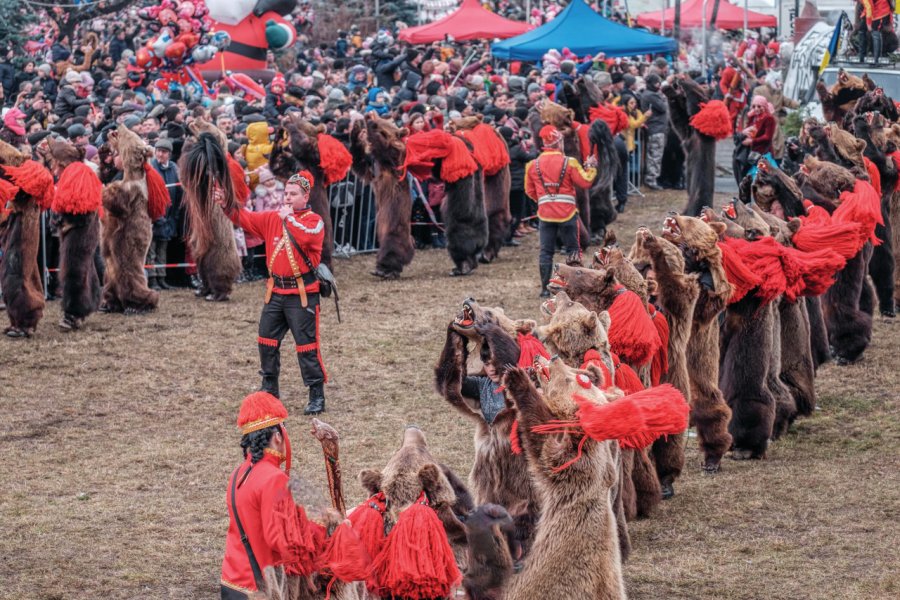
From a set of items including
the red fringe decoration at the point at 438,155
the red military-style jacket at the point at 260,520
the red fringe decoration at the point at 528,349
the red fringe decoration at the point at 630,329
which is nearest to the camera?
the red military-style jacket at the point at 260,520

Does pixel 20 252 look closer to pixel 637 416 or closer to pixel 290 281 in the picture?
pixel 290 281

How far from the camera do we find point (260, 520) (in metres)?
5.30

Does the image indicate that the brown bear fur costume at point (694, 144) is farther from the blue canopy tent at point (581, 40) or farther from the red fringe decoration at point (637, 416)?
the red fringe decoration at point (637, 416)

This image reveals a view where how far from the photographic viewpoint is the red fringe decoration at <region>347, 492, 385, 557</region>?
5.24 meters

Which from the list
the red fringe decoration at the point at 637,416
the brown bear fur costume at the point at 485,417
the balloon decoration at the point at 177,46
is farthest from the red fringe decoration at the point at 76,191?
the balloon decoration at the point at 177,46

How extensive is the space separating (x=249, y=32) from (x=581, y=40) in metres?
7.11

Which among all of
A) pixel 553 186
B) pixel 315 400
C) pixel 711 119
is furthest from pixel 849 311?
pixel 315 400

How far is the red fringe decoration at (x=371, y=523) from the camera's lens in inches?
206

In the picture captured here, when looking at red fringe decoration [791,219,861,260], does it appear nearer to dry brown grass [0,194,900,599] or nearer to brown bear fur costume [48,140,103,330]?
dry brown grass [0,194,900,599]

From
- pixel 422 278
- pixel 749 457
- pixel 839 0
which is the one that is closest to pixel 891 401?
pixel 749 457

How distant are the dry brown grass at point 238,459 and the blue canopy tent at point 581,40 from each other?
10819 millimetres

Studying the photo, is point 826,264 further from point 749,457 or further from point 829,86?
point 829,86

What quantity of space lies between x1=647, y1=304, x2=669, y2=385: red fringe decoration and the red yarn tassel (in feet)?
9.81

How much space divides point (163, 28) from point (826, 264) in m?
15.6
